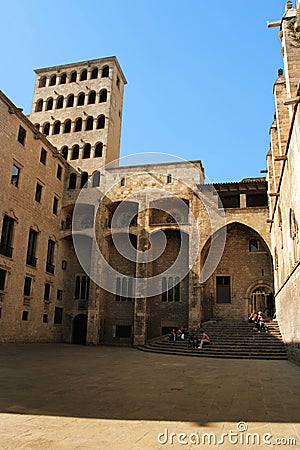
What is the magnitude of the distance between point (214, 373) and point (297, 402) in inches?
172

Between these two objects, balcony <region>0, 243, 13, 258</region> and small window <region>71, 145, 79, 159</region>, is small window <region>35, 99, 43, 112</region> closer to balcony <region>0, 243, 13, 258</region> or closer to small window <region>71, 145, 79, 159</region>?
small window <region>71, 145, 79, 159</region>

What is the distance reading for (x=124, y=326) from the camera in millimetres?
27203

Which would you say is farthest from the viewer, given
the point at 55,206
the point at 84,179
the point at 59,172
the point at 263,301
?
the point at 84,179

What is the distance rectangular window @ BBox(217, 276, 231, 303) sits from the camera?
26709mm

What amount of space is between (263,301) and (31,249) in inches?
657

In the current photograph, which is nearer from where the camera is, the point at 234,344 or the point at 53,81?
the point at 234,344

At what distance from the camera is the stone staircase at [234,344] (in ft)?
56.4

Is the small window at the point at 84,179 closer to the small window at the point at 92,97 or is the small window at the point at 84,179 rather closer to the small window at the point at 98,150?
the small window at the point at 98,150

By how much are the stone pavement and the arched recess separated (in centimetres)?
1706

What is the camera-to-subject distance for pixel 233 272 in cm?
2694

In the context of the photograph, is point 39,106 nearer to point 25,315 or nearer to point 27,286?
point 27,286

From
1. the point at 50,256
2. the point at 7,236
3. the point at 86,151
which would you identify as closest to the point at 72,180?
the point at 86,151

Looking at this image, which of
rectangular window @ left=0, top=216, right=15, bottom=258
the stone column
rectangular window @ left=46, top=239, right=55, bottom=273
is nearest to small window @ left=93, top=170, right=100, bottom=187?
the stone column

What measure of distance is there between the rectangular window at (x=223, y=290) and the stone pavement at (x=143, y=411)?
687 inches
